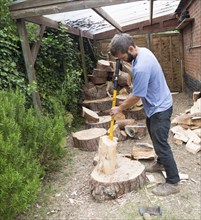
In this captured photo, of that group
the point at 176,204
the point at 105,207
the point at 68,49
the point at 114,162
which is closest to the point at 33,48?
the point at 68,49

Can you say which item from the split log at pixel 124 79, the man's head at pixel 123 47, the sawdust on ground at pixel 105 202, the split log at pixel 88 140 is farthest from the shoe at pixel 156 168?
the split log at pixel 124 79

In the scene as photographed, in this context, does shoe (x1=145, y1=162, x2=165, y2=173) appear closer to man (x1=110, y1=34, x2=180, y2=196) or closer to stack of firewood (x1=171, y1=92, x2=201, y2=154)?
man (x1=110, y1=34, x2=180, y2=196)

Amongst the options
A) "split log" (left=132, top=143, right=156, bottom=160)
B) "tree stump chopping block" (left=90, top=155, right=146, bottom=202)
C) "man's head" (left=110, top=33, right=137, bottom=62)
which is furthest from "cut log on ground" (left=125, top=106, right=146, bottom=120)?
"man's head" (left=110, top=33, right=137, bottom=62)

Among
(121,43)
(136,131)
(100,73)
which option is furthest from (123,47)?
(100,73)

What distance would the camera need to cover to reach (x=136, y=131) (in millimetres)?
4230

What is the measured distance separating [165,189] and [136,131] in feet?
5.62

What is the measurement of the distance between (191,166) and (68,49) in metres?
3.67

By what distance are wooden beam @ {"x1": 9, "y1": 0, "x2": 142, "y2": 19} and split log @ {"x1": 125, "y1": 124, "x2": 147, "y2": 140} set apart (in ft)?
6.58

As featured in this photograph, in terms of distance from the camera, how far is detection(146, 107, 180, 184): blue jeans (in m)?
2.45

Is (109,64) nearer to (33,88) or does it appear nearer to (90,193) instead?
(33,88)

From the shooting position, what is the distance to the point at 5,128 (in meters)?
2.15

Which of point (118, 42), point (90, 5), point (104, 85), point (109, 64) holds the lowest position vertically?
point (104, 85)

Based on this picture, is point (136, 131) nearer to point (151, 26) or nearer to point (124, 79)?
point (124, 79)

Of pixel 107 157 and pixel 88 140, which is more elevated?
pixel 107 157
